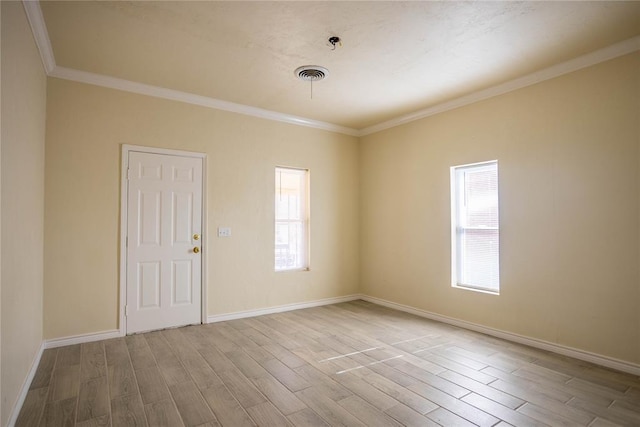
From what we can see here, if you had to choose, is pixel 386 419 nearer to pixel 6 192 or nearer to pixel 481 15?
pixel 6 192

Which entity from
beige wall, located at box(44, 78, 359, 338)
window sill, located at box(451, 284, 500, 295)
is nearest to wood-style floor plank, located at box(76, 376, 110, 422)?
beige wall, located at box(44, 78, 359, 338)

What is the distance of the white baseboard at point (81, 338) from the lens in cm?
361

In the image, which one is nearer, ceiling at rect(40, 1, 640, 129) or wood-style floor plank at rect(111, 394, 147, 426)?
wood-style floor plank at rect(111, 394, 147, 426)

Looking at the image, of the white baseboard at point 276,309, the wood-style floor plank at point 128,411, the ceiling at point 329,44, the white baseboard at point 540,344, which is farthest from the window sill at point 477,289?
the wood-style floor plank at point 128,411

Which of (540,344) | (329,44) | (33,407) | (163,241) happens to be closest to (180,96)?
(163,241)

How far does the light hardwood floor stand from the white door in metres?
0.30

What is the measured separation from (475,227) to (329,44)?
2.83 meters

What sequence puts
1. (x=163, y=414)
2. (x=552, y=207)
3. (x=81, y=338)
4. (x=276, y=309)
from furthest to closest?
(x=276, y=309), (x=81, y=338), (x=552, y=207), (x=163, y=414)

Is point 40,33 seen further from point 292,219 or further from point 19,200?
point 292,219

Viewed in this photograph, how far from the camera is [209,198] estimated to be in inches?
182

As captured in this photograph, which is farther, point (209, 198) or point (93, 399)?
point (209, 198)

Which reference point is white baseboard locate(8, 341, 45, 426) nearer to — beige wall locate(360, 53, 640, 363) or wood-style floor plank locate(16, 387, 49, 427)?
wood-style floor plank locate(16, 387, 49, 427)

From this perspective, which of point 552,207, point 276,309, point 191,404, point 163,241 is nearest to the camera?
point 191,404

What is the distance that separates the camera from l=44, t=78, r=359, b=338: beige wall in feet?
12.1
